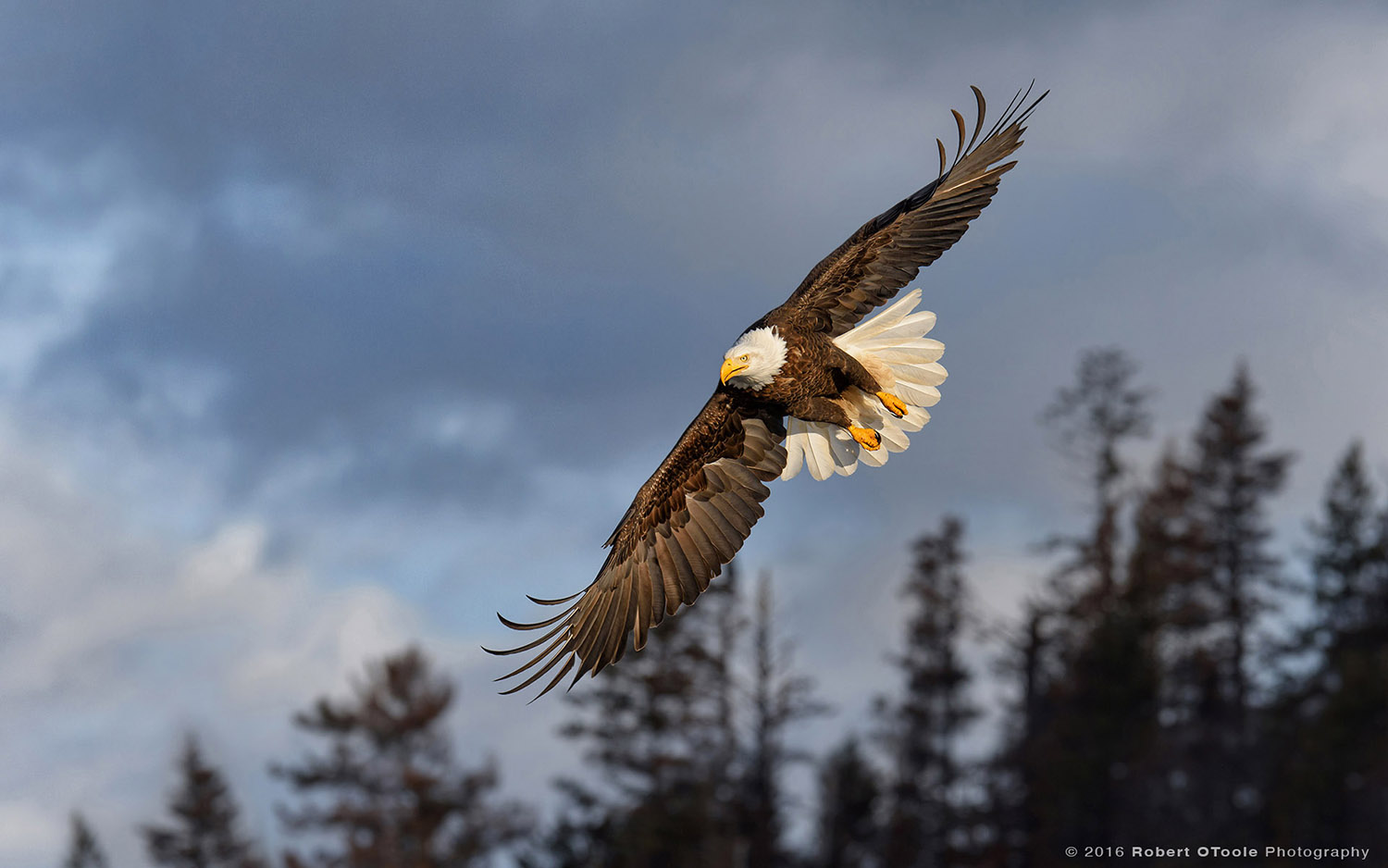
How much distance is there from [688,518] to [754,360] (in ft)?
4.75

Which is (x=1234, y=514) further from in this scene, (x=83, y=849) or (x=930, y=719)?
(x=83, y=849)

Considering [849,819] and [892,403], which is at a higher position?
[849,819]

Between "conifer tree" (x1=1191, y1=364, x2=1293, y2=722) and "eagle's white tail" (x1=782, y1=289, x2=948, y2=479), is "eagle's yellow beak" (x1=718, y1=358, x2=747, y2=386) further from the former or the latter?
"conifer tree" (x1=1191, y1=364, x2=1293, y2=722)

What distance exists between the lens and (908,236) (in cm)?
877

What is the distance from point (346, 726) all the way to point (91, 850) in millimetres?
12391

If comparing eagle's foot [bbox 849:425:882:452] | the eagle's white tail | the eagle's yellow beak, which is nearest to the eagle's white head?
→ the eagle's yellow beak

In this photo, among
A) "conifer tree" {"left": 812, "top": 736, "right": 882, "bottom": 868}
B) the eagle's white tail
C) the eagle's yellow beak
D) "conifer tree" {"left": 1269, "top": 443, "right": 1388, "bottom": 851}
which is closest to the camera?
the eagle's yellow beak

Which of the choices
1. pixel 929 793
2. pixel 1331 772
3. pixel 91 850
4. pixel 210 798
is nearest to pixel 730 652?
pixel 929 793

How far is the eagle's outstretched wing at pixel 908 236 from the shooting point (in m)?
8.65

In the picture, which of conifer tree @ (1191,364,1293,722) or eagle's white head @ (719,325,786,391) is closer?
eagle's white head @ (719,325,786,391)

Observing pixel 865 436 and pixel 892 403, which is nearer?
pixel 892 403

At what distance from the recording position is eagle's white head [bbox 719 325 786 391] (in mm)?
7859

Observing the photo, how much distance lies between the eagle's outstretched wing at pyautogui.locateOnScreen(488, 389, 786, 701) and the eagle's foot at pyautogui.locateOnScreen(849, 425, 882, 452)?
1.56 ft

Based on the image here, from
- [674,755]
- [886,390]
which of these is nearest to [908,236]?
[886,390]
